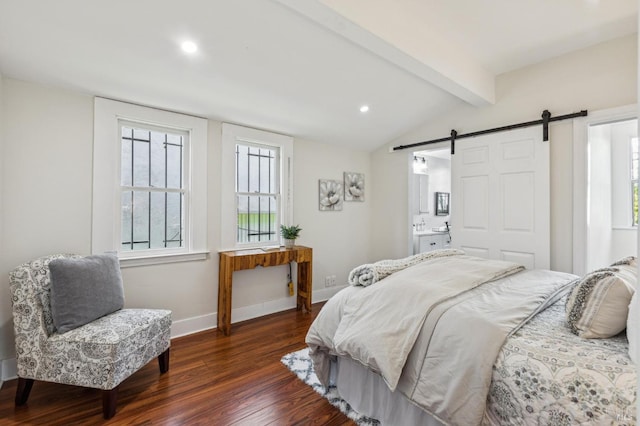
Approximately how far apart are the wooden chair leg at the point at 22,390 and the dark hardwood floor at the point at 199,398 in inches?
1.5

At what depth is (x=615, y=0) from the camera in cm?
224

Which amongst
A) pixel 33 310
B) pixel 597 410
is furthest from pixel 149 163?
pixel 597 410

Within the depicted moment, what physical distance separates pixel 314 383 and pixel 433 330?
3.74 feet

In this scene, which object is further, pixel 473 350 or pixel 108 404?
pixel 108 404

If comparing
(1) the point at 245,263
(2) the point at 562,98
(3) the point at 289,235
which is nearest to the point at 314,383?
(1) the point at 245,263

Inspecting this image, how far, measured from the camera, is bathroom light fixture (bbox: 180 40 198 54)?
84.0 inches

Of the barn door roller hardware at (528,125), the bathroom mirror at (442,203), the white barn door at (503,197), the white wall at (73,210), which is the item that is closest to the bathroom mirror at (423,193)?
the bathroom mirror at (442,203)

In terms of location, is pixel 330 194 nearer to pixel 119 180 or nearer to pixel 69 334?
pixel 119 180

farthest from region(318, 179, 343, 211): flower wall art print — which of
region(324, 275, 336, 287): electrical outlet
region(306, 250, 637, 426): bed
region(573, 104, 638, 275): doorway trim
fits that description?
region(573, 104, 638, 275): doorway trim

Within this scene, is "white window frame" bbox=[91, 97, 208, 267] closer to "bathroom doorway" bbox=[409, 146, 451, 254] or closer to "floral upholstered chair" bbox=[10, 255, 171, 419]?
"floral upholstered chair" bbox=[10, 255, 171, 419]

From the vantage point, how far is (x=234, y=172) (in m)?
3.33

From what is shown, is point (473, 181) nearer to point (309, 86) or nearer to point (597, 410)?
point (309, 86)

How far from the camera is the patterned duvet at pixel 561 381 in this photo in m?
0.98

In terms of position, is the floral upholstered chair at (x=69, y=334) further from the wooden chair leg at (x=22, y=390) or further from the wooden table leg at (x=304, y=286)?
the wooden table leg at (x=304, y=286)
